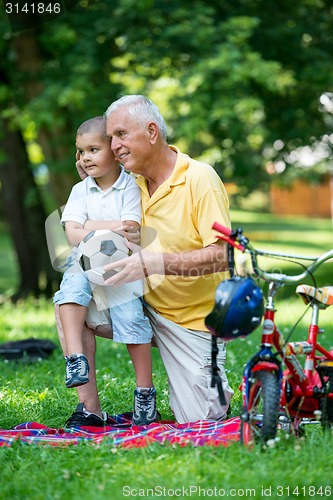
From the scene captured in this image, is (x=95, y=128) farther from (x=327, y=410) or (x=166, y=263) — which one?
(x=327, y=410)

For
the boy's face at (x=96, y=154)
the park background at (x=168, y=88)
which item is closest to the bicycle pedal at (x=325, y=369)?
the boy's face at (x=96, y=154)

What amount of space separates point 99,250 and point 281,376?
124 centimetres

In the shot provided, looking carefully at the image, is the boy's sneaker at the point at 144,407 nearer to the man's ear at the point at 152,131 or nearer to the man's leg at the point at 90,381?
the man's leg at the point at 90,381

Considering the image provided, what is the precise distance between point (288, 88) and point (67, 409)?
6720mm

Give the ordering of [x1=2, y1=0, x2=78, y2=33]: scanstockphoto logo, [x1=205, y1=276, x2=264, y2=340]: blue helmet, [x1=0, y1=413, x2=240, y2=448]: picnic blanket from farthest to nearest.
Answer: [x1=2, y1=0, x2=78, y2=33]: scanstockphoto logo → [x1=0, y1=413, x2=240, y2=448]: picnic blanket → [x1=205, y1=276, x2=264, y2=340]: blue helmet

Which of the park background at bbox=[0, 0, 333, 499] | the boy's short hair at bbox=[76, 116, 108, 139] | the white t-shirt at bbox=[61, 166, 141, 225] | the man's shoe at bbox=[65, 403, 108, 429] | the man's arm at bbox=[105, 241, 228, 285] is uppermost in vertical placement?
the park background at bbox=[0, 0, 333, 499]

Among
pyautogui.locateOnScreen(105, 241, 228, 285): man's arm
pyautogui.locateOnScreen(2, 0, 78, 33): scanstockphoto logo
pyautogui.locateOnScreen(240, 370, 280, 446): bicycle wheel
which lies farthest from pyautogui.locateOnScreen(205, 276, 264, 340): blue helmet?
pyautogui.locateOnScreen(2, 0, 78, 33): scanstockphoto logo

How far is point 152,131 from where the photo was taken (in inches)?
168

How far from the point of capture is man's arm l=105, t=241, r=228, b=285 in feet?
13.2

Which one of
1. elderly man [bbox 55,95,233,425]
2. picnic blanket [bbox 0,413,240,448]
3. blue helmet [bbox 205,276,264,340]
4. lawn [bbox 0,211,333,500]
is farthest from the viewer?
elderly man [bbox 55,95,233,425]

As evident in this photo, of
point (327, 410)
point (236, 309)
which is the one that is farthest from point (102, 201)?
point (327, 410)

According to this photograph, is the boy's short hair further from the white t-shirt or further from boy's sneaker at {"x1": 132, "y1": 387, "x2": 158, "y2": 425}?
boy's sneaker at {"x1": 132, "y1": 387, "x2": 158, "y2": 425}

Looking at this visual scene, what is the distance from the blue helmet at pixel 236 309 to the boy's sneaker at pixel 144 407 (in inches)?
38.8

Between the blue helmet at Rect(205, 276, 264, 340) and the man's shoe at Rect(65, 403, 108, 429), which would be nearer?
the blue helmet at Rect(205, 276, 264, 340)
